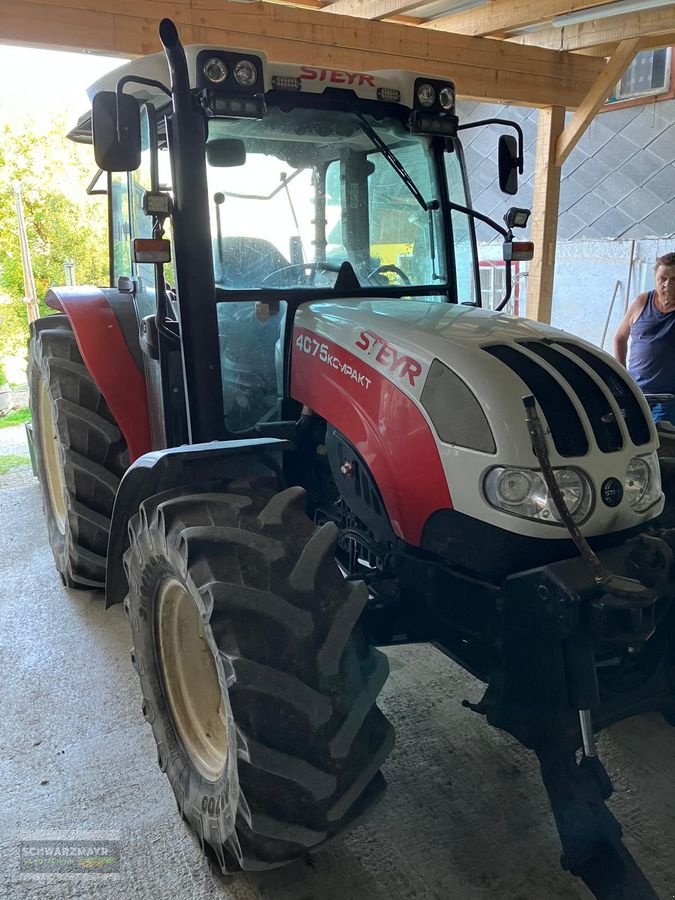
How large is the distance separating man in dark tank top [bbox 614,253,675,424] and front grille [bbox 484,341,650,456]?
245 centimetres

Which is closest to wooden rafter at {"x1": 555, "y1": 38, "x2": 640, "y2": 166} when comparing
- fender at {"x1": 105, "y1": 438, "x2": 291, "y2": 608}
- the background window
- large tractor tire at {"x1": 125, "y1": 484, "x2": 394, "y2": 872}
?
the background window

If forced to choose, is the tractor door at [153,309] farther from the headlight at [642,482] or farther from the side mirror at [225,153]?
the headlight at [642,482]

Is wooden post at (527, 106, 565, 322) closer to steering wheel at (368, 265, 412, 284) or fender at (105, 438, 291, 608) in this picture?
steering wheel at (368, 265, 412, 284)

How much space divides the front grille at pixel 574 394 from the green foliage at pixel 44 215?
7556 mm

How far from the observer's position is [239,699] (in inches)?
67.9

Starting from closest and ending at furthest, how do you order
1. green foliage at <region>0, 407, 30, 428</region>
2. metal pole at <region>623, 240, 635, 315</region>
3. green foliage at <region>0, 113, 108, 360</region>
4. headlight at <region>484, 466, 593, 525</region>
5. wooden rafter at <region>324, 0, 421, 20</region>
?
headlight at <region>484, 466, 593, 525</region>, wooden rafter at <region>324, 0, 421, 20</region>, metal pole at <region>623, 240, 635, 315</region>, green foliage at <region>0, 407, 30, 428</region>, green foliage at <region>0, 113, 108, 360</region>

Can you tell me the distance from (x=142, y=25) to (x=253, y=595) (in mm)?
3293

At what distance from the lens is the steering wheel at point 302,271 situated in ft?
8.33

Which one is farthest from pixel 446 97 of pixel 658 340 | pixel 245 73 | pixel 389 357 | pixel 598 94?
pixel 598 94

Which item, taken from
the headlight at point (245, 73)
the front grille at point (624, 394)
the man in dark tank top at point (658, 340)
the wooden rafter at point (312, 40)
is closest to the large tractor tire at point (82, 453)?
the wooden rafter at point (312, 40)

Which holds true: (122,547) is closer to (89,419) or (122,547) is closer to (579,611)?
(89,419)

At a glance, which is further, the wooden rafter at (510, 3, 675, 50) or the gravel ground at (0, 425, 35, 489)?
the gravel ground at (0, 425, 35, 489)

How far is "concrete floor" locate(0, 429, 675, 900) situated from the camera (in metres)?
2.01

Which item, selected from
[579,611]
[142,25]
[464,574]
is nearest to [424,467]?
[464,574]
